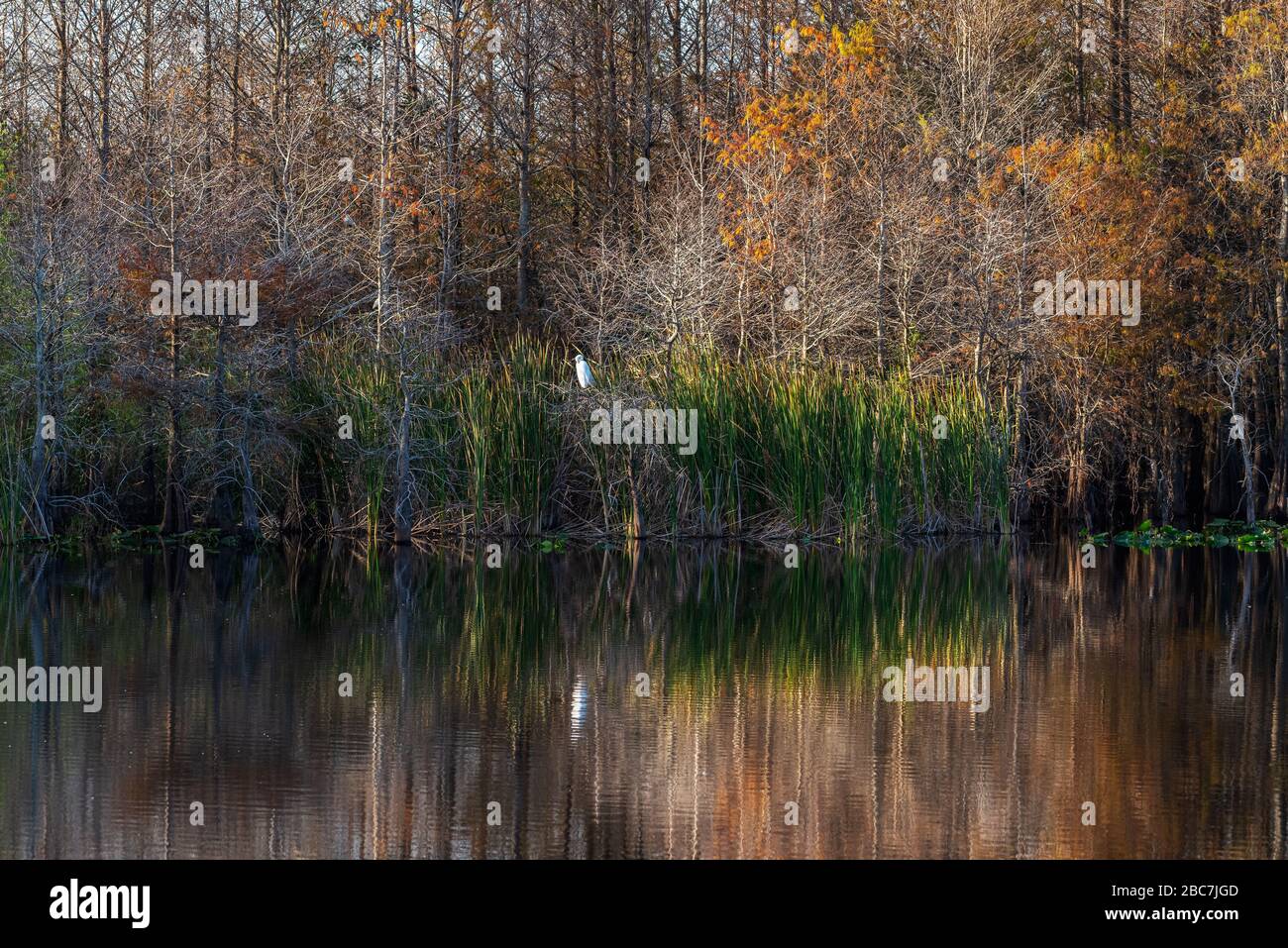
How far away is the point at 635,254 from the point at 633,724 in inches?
747

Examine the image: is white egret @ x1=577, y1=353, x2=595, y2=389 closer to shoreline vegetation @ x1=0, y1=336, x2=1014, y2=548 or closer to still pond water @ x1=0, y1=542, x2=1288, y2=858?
shoreline vegetation @ x1=0, y1=336, x2=1014, y2=548

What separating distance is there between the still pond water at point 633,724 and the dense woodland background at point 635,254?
543cm

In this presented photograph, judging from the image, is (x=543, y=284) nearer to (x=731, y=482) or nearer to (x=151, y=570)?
(x=731, y=482)

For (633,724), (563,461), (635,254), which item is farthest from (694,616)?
(635,254)

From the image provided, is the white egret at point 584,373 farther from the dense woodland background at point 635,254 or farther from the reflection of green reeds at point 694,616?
the reflection of green reeds at point 694,616

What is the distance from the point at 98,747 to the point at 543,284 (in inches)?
973

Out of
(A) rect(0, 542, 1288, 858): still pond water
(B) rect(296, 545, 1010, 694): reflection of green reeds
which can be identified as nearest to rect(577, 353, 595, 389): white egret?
(B) rect(296, 545, 1010, 694): reflection of green reeds

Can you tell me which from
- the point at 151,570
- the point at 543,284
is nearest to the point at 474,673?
the point at 151,570

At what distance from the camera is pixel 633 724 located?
9.52 meters

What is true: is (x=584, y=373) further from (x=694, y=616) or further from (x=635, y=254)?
(x=694, y=616)

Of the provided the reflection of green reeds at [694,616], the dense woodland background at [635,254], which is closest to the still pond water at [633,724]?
the reflection of green reeds at [694,616]

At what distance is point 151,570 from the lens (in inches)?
715

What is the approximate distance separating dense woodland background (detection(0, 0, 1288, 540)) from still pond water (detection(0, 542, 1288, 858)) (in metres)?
5.43

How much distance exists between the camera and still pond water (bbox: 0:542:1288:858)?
7.16 metres
